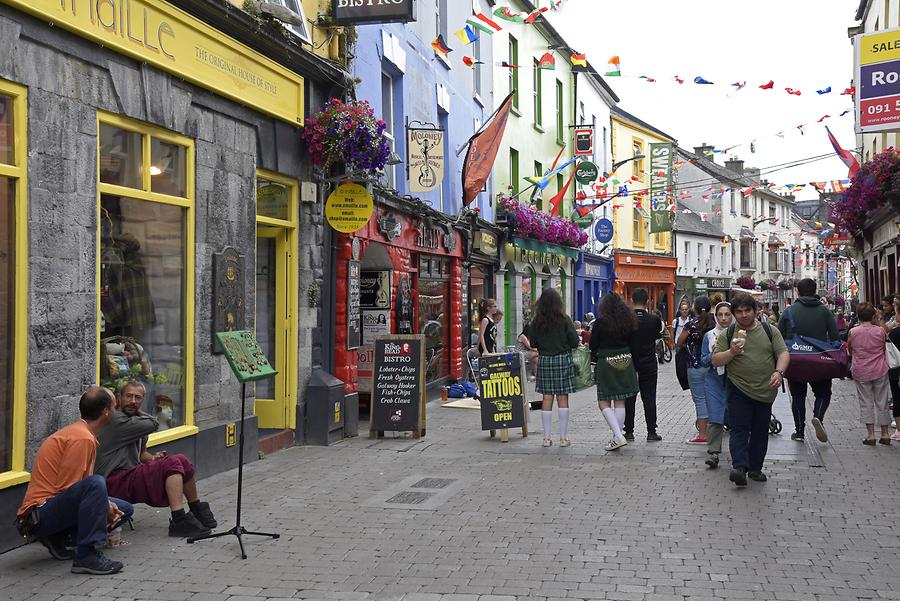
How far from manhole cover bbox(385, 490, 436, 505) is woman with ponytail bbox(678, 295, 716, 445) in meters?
3.68

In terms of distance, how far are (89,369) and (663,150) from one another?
109 ft

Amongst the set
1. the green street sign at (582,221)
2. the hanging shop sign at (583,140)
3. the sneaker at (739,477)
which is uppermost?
the hanging shop sign at (583,140)

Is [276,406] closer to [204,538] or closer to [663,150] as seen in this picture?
[204,538]

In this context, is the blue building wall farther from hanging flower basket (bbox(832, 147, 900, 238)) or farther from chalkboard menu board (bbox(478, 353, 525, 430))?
hanging flower basket (bbox(832, 147, 900, 238))

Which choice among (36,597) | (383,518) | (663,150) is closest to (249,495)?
(383,518)

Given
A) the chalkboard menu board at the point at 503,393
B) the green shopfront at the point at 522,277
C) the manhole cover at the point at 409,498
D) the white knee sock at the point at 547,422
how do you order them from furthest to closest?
the green shopfront at the point at 522,277 → the chalkboard menu board at the point at 503,393 → the white knee sock at the point at 547,422 → the manhole cover at the point at 409,498

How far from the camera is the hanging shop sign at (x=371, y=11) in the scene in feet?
34.9

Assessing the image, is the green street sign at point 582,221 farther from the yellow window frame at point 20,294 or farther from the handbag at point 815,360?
the yellow window frame at point 20,294

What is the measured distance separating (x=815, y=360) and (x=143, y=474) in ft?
24.0

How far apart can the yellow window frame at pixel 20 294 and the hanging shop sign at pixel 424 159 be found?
8770 mm

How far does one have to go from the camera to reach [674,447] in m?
10.5

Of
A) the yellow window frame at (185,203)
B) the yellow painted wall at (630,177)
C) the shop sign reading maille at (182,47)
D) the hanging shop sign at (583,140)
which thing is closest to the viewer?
the shop sign reading maille at (182,47)

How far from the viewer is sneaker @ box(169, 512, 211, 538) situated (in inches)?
255

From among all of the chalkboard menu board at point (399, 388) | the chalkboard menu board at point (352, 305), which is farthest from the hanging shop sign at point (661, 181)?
the chalkboard menu board at point (399, 388)
